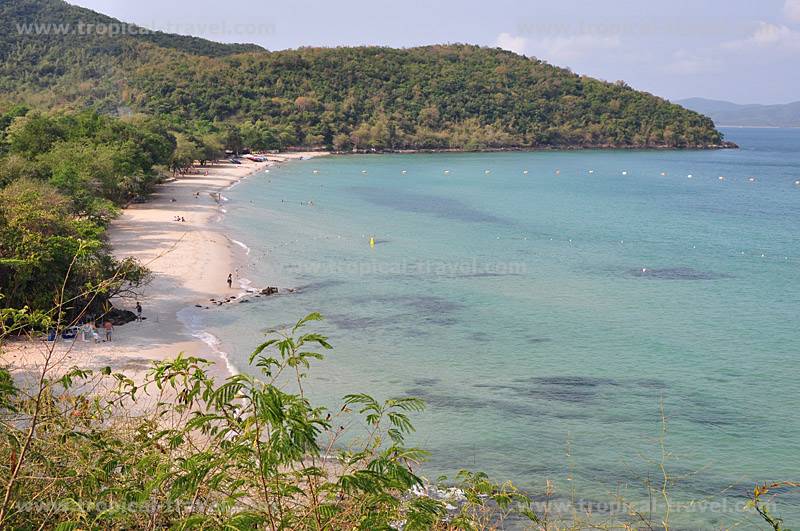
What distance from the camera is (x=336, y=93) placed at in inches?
6176

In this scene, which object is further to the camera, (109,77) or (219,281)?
(109,77)

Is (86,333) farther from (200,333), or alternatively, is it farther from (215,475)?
(215,475)

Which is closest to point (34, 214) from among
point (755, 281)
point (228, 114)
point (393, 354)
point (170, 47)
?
point (393, 354)

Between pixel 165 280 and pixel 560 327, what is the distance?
17.7 m

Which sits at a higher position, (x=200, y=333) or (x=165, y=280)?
(x=165, y=280)

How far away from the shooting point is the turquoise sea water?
1861 centimetres

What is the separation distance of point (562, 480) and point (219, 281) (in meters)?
22.4

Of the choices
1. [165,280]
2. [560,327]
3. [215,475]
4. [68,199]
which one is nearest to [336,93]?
[68,199]

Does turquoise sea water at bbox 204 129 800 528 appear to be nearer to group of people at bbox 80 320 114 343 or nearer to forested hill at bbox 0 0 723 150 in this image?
group of people at bbox 80 320 114 343

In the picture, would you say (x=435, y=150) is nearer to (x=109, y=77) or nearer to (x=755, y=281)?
(x=109, y=77)

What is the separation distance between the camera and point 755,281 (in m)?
39.2

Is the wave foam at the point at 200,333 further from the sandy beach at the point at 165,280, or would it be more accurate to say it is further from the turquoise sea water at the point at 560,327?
the turquoise sea water at the point at 560,327

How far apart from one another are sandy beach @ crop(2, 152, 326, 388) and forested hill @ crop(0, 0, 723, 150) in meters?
63.4

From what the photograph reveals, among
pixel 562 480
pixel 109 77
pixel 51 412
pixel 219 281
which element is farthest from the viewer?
pixel 109 77
